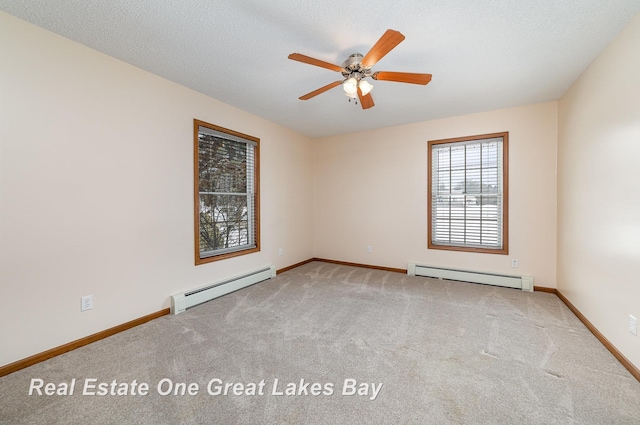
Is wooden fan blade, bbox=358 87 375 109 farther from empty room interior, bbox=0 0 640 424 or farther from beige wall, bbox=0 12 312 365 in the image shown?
beige wall, bbox=0 12 312 365

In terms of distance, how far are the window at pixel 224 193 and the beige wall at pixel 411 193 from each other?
165 centimetres

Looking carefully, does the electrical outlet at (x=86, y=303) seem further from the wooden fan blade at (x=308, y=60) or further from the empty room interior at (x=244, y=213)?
the wooden fan blade at (x=308, y=60)

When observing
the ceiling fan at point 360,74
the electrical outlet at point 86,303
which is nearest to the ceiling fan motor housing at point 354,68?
the ceiling fan at point 360,74

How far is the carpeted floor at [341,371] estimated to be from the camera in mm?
1467

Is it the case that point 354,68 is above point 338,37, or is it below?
below

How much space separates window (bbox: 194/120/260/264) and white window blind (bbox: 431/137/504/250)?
290 cm

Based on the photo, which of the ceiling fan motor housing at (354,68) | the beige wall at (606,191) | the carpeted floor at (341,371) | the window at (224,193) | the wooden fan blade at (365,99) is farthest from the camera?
the window at (224,193)

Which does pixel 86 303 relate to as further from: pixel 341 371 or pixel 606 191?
pixel 606 191

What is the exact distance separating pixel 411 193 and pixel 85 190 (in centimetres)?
411

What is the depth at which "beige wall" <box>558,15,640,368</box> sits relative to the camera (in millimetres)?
1820

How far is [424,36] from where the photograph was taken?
2.03 metres

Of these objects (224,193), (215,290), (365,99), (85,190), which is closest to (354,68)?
(365,99)

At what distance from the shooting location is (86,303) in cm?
222

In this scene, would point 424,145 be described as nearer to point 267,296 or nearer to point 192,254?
point 267,296
